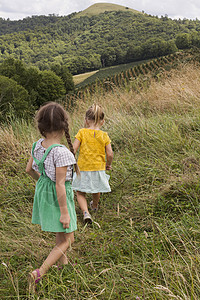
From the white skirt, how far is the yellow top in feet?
0.19

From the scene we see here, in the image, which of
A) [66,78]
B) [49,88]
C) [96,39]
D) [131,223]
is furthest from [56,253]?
[96,39]

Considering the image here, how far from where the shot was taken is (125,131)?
424 cm

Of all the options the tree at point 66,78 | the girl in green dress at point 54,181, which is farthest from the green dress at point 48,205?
the tree at point 66,78

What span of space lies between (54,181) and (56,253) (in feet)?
1.73

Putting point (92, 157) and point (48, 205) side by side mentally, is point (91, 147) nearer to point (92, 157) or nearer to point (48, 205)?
point (92, 157)

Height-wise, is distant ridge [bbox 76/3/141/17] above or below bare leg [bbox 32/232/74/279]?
above

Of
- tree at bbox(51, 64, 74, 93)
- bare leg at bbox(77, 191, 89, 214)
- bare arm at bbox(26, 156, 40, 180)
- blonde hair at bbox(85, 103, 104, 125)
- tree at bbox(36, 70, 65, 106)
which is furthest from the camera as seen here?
tree at bbox(51, 64, 74, 93)

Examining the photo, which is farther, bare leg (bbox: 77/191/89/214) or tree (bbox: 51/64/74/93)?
tree (bbox: 51/64/74/93)

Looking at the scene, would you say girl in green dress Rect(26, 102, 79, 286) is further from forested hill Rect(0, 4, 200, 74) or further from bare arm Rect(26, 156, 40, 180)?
forested hill Rect(0, 4, 200, 74)

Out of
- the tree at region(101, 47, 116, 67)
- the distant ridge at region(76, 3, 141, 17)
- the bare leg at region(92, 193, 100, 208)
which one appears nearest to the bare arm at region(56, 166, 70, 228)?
the bare leg at region(92, 193, 100, 208)

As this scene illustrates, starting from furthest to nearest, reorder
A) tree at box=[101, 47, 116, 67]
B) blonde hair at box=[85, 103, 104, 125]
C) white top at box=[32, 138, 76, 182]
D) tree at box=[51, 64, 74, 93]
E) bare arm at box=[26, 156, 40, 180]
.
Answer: tree at box=[101, 47, 116, 67]
tree at box=[51, 64, 74, 93]
blonde hair at box=[85, 103, 104, 125]
bare arm at box=[26, 156, 40, 180]
white top at box=[32, 138, 76, 182]

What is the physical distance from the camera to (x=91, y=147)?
→ 2.84m

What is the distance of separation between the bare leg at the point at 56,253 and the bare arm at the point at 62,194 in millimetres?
151

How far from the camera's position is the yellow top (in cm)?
283
